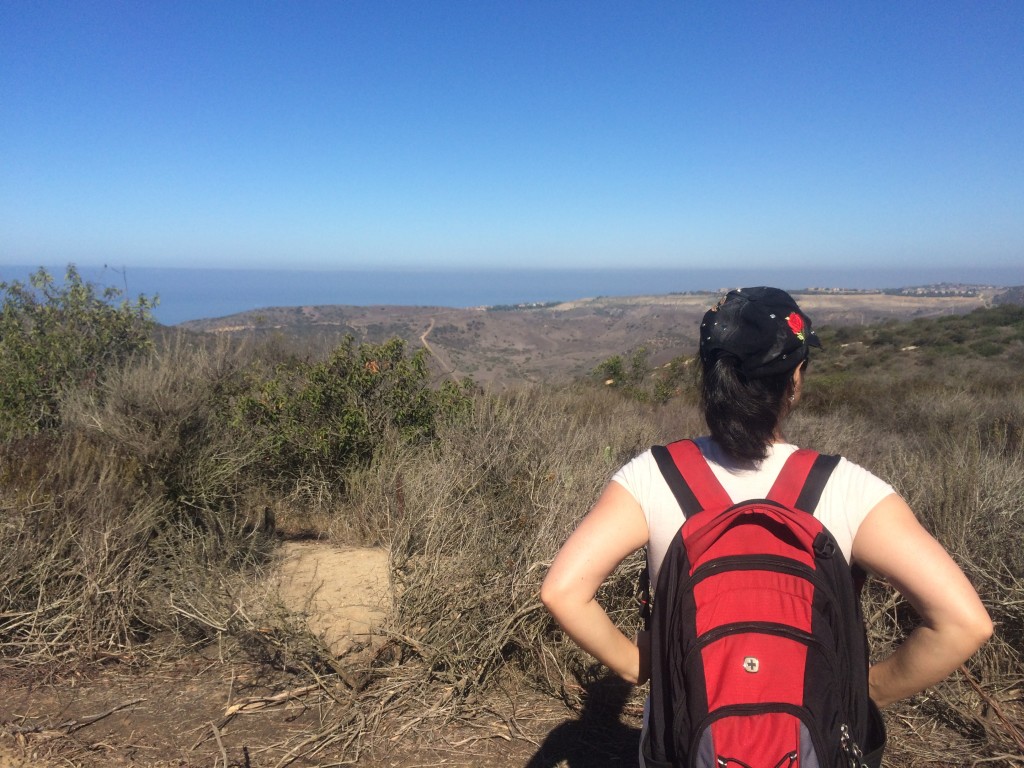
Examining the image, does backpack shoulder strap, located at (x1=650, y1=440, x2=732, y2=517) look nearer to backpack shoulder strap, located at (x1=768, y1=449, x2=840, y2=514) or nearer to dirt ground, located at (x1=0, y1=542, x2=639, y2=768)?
backpack shoulder strap, located at (x1=768, y1=449, x2=840, y2=514)

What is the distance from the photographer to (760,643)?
1178 millimetres

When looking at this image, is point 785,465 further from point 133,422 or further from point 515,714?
point 133,422

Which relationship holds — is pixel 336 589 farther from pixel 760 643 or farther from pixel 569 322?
pixel 569 322

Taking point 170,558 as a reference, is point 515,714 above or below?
below

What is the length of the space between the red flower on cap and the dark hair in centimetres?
8

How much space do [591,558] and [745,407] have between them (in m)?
0.44

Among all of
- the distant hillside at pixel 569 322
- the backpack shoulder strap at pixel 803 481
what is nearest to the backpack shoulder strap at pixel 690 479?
the backpack shoulder strap at pixel 803 481

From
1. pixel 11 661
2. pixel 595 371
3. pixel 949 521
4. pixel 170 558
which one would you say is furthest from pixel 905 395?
pixel 11 661

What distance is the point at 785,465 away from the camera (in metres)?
1.37

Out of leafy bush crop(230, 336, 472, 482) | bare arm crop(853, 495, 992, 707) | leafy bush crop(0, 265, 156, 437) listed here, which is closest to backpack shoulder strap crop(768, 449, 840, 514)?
bare arm crop(853, 495, 992, 707)

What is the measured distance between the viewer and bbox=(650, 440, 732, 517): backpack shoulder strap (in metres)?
1.33

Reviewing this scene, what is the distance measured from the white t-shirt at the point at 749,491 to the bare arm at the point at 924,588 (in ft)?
0.09

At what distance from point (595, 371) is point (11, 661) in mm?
12214

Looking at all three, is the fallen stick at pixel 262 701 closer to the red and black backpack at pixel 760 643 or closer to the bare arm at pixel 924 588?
the red and black backpack at pixel 760 643
